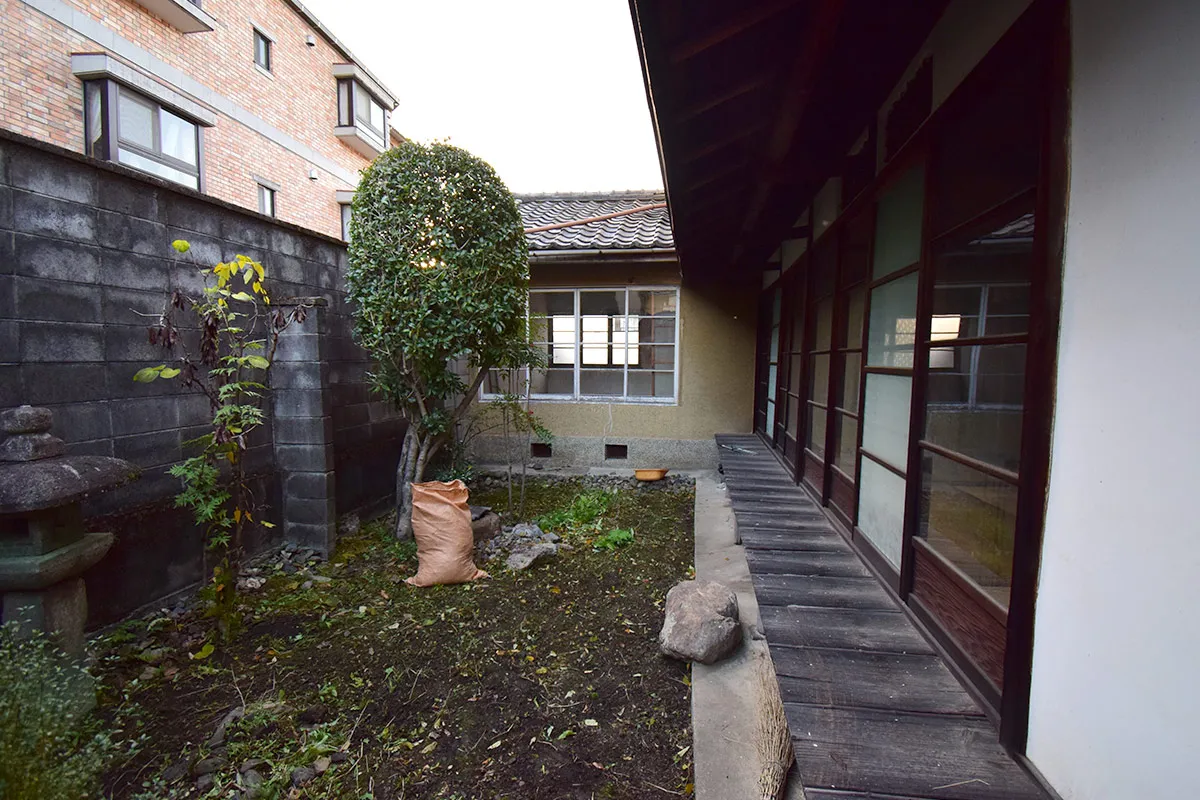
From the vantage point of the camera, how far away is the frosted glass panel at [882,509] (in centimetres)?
238

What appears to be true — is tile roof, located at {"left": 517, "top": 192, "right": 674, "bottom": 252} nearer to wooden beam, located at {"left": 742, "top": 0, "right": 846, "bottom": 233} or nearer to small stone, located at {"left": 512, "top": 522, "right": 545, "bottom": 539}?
wooden beam, located at {"left": 742, "top": 0, "right": 846, "bottom": 233}

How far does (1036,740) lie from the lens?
1369 mm

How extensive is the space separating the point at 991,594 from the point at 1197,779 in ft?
2.35

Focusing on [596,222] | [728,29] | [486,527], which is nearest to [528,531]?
[486,527]

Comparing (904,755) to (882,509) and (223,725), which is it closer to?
(882,509)

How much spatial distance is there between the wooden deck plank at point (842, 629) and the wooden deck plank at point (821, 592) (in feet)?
0.15

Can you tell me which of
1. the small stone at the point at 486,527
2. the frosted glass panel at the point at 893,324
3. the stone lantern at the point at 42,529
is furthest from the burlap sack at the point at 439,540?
the frosted glass panel at the point at 893,324

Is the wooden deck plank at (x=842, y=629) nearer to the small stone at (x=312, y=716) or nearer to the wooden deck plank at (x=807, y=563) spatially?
the wooden deck plank at (x=807, y=563)

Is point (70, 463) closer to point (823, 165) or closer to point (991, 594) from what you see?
point (991, 594)

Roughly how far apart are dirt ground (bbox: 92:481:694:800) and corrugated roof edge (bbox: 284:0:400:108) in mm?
13739

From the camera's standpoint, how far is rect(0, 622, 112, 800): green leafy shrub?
157 centimetres

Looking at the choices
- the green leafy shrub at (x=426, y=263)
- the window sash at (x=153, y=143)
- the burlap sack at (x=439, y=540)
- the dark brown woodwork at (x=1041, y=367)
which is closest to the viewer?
the dark brown woodwork at (x=1041, y=367)

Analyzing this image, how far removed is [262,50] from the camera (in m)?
11.4

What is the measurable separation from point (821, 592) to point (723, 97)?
7.45 feet
